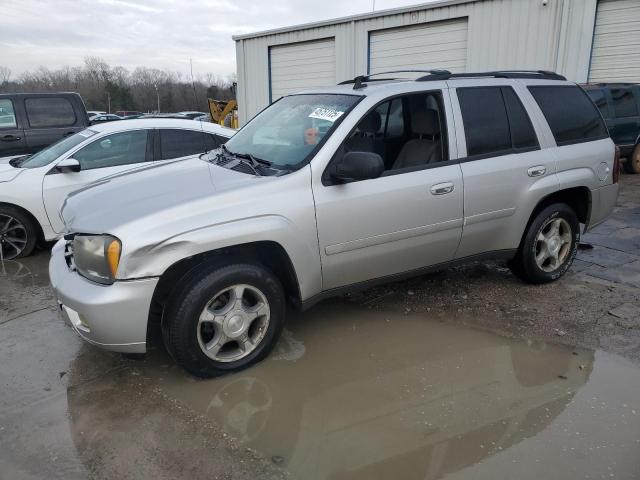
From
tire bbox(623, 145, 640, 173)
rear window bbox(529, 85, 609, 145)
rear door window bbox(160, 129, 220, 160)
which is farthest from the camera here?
tire bbox(623, 145, 640, 173)

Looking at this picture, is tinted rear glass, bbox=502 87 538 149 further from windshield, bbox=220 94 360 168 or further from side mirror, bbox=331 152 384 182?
side mirror, bbox=331 152 384 182

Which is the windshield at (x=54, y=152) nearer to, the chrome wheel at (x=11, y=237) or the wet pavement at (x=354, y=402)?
the chrome wheel at (x=11, y=237)

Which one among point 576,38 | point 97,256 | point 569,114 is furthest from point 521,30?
point 97,256

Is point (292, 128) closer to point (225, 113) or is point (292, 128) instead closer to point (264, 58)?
point (264, 58)

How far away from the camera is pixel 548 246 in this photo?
470cm

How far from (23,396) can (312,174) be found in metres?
2.25

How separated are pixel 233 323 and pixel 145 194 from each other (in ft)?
3.32

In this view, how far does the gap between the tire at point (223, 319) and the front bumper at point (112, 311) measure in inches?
6.8

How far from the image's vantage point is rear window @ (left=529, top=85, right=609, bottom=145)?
4.53 metres

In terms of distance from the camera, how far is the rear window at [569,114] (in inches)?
178

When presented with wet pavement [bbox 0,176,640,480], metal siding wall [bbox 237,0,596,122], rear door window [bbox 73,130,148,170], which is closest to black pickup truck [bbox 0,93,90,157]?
rear door window [bbox 73,130,148,170]

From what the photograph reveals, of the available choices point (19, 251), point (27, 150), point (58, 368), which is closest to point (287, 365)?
point (58, 368)

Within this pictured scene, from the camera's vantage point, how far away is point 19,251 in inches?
234

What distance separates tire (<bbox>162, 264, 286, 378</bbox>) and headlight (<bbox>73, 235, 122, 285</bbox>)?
0.39 meters
